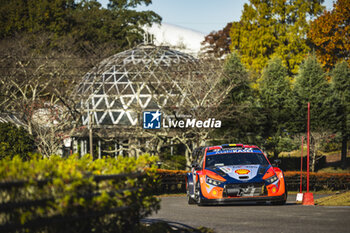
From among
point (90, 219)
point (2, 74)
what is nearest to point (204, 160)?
point (90, 219)

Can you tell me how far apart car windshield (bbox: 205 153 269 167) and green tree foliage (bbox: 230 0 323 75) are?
42325mm

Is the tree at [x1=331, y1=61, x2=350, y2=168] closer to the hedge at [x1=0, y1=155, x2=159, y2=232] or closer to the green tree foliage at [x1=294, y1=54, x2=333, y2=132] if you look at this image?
the green tree foliage at [x1=294, y1=54, x2=333, y2=132]

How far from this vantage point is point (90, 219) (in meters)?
6.35

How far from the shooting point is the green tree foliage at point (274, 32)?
188 ft

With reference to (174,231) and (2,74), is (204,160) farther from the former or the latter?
(2,74)

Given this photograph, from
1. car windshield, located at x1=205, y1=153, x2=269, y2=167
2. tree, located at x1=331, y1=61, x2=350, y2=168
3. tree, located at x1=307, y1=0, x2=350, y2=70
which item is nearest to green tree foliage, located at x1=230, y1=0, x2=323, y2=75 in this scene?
tree, located at x1=307, y1=0, x2=350, y2=70

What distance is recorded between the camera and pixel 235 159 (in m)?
14.8

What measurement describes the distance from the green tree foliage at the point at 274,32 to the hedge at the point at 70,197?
166ft

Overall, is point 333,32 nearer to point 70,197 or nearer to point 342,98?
point 342,98

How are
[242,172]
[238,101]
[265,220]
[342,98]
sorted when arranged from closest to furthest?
1. [265,220]
2. [242,172]
3. [238,101]
4. [342,98]

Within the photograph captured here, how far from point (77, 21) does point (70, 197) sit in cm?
5991

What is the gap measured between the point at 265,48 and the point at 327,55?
21.5 feet

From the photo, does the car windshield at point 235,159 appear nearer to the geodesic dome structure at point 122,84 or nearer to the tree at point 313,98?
the geodesic dome structure at point 122,84

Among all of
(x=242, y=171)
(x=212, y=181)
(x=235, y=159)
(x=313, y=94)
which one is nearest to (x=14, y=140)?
(x=235, y=159)
